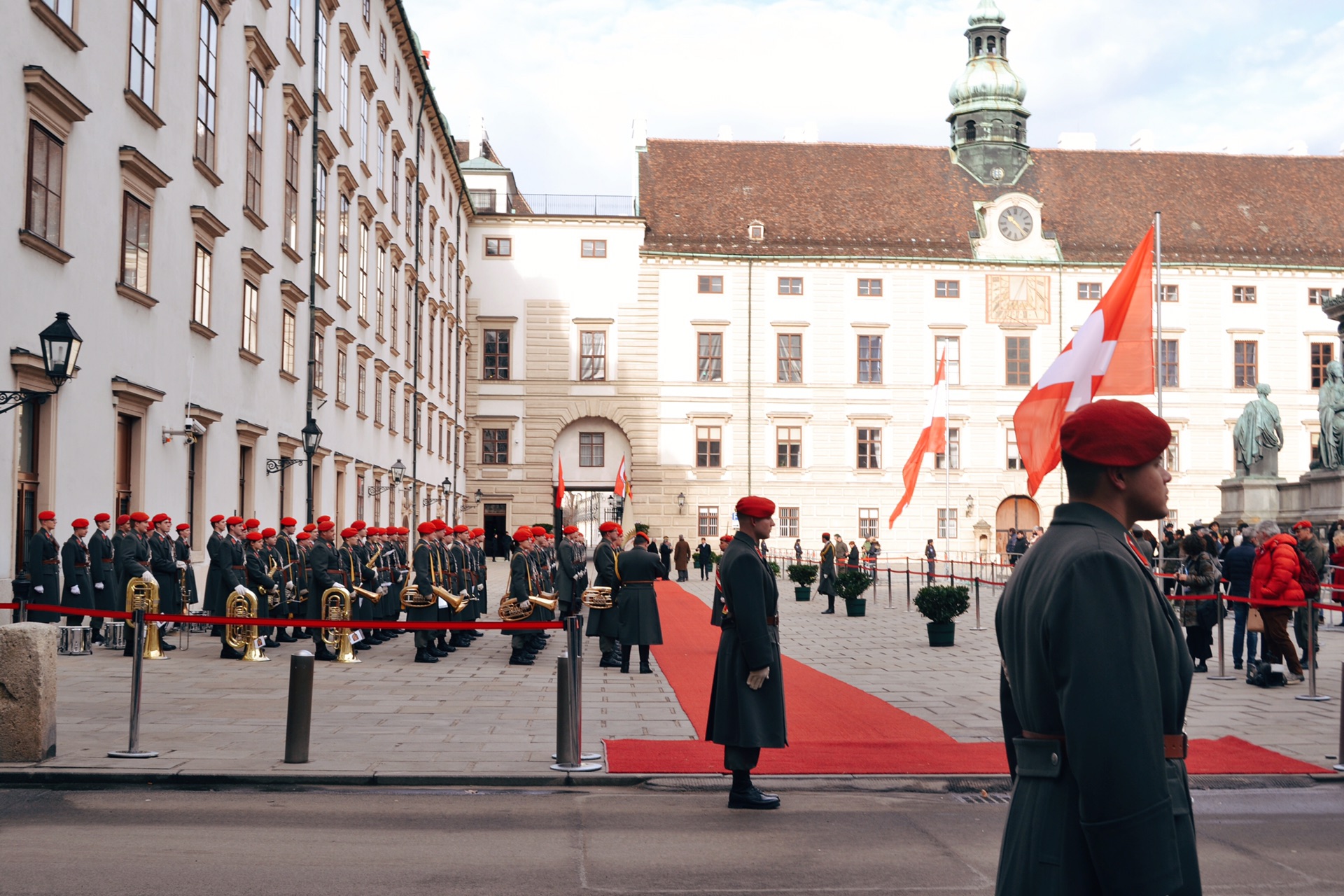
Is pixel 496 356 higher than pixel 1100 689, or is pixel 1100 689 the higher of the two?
pixel 496 356

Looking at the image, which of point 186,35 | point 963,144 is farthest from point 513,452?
point 186,35

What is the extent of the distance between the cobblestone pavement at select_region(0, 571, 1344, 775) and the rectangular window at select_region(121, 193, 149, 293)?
5.55m

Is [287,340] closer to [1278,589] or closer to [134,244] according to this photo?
[134,244]

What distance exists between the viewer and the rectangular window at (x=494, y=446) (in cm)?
5922

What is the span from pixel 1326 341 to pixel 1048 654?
64787 millimetres

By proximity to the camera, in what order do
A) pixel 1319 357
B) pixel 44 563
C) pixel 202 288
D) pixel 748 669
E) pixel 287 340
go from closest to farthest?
pixel 748 669, pixel 44 563, pixel 202 288, pixel 287 340, pixel 1319 357

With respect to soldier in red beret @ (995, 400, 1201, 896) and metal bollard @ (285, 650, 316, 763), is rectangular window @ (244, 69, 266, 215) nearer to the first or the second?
metal bollard @ (285, 650, 316, 763)

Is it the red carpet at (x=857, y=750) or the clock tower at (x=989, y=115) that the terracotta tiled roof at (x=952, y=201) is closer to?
the clock tower at (x=989, y=115)

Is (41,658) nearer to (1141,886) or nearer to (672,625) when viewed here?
(1141,886)

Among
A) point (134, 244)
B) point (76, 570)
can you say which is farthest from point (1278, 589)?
point (134, 244)

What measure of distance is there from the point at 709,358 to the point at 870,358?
7.49 m

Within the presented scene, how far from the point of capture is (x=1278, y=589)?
1448 cm

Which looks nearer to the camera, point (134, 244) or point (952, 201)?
point (134, 244)

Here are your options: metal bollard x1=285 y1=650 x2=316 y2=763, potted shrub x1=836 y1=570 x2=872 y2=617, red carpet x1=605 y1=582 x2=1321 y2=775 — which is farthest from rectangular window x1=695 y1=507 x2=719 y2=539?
metal bollard x1=285 y1=650 x2=316 y2=763
